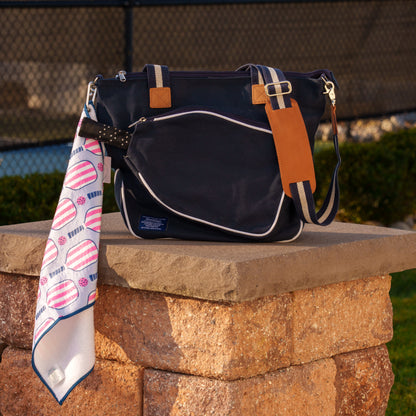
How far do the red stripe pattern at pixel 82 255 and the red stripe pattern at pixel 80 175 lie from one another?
0.19 meters

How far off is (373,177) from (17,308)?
3.97 metres

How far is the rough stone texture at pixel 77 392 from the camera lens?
2.46 metres

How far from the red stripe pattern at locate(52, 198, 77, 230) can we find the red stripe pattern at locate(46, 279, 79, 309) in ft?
0.59

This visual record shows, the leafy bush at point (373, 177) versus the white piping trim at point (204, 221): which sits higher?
the white piping trim at point (204, 221)

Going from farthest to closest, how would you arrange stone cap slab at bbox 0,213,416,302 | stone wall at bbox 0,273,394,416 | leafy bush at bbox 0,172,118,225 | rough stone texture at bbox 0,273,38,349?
leafy bush at bbox 0,172,118,225 < rough stone texture at bbox 0,273,38,349 < stone wall at bbox 0,273,394,416 < stone cap slab at bbox 0,213,416,302

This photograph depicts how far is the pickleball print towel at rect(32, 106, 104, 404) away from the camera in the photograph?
2.30m

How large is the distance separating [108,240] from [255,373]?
0.63 meters

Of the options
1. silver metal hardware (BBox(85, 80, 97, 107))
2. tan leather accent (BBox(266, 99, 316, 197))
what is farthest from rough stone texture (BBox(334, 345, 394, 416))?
silver metal hardware (BBox(85, 80, 97, 107))

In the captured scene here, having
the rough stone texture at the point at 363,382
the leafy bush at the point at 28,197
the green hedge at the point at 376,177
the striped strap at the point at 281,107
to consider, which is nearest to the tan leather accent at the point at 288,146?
the striped strap at the point at 281,107

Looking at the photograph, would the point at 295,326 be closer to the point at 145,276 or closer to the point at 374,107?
the point at 145,276

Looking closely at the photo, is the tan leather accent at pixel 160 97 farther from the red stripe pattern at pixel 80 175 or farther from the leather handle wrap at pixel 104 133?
the red stripe pattern at pixel 80 175

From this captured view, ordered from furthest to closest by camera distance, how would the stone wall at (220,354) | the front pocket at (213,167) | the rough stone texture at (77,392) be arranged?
1. the rough stone texture at (77,392)
2. the front pocket at (213,167)
3. the stone wall at (220,354)

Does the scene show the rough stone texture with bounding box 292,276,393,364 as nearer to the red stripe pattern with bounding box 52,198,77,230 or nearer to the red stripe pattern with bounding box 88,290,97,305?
the red stripe pattern with bounding box 88,290,97,305

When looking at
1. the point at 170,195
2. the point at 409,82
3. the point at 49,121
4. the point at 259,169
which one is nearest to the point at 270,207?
the point at 259,169
